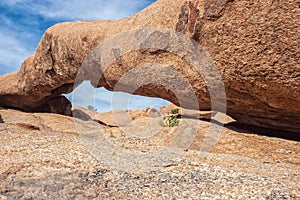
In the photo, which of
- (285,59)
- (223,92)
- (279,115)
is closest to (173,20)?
(223,92)

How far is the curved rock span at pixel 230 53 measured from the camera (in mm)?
5086

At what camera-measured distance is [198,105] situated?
24.3 feet

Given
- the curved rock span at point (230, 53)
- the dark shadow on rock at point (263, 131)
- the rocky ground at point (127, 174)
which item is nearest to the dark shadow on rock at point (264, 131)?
the dark shadow on rock at point (263, 131)

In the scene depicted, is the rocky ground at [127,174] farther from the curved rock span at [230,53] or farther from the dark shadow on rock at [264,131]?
the dark shadow on rock at [264,131]

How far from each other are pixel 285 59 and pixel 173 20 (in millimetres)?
2340

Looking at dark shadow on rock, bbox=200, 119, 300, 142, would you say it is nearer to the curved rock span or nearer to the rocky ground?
the curved rock span

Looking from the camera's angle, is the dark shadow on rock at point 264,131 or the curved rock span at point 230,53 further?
the dark shadow on rock at point 264,131

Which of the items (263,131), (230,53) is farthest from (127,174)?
(263,131)

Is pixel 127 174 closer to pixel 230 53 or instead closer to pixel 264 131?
pixel 230 53

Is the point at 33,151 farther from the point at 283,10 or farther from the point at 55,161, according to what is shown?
the point at 283,10

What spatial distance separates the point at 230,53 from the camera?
5605 mm

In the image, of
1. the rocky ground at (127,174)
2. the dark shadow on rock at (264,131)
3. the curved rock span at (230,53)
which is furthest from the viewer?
the dark shadow on rock at (264,131)

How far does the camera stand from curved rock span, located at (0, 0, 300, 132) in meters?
5.09

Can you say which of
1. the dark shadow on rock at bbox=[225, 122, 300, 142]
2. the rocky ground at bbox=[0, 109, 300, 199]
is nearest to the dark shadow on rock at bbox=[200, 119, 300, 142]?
the dark shadow on rock at bbox=[225, 122, 300, 142]
